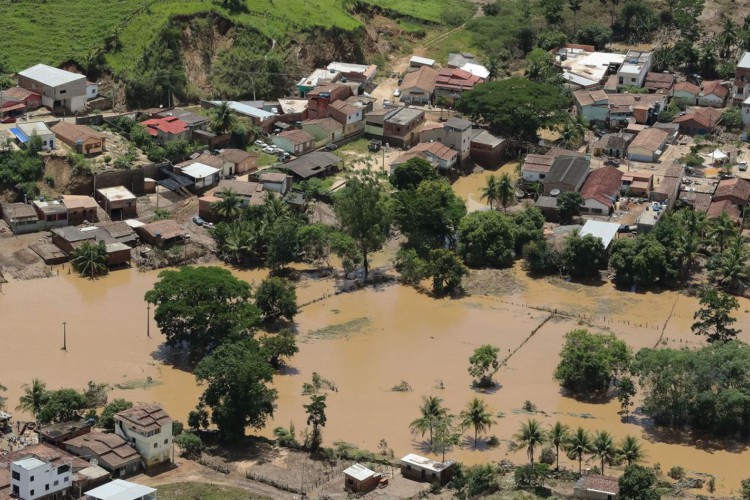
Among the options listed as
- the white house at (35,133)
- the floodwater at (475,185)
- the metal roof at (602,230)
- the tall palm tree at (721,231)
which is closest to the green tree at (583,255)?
the metal roof at (602,230)

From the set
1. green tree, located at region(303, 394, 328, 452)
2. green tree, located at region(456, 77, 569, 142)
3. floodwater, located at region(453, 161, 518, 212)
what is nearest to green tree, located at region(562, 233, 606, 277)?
floodwater, located at region(453, 161, 518, 212)

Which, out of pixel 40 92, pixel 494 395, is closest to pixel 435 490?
pixel 494 395

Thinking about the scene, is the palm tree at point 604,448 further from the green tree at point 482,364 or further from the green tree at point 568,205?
the green tree at point 568,205

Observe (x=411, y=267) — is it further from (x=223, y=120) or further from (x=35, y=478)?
(x=35, y=478)

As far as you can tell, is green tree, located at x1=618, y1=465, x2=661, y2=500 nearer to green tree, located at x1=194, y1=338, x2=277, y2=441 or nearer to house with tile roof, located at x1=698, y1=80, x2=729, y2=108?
green tree, located at x1=194, y1=338, x2=277, y2=441

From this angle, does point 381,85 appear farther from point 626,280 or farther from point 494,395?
point 494,395
